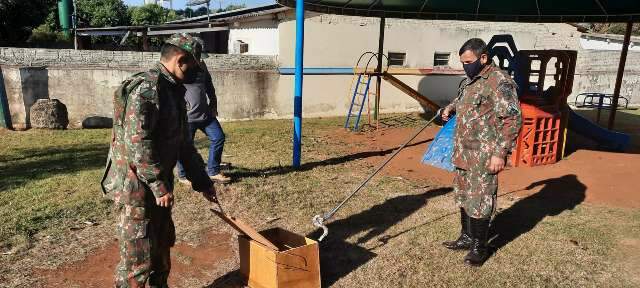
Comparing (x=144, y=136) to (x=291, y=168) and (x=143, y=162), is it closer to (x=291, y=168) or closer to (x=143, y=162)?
(x=143, y=162)

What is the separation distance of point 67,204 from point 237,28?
389 inches

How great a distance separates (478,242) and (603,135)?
6.57 metres

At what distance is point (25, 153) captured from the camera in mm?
8336

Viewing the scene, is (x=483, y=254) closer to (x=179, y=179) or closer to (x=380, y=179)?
(x=380, y=179)

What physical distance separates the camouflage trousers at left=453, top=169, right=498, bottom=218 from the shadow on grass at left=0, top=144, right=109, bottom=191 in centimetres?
567

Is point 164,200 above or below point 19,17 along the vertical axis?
below

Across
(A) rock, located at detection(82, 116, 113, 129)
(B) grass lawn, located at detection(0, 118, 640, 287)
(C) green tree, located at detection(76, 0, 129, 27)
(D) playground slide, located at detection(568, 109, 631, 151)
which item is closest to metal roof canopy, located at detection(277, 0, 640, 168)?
(D) playground slide, located at detection(568, 109, 631, 151)

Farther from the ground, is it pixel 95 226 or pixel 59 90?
pixel 59 90

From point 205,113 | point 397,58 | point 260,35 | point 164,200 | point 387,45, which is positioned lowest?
point 164,200

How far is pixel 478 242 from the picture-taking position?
4.36 meters

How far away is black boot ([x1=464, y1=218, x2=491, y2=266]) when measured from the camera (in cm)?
431

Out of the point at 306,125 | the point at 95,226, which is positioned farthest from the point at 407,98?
the point at 95,226

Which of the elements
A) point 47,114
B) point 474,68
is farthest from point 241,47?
point 474,68

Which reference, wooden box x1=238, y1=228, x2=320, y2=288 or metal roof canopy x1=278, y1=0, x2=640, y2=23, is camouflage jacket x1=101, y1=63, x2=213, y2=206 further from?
metal roof canopy x1=278, y1=0, x2=640, y2=23
